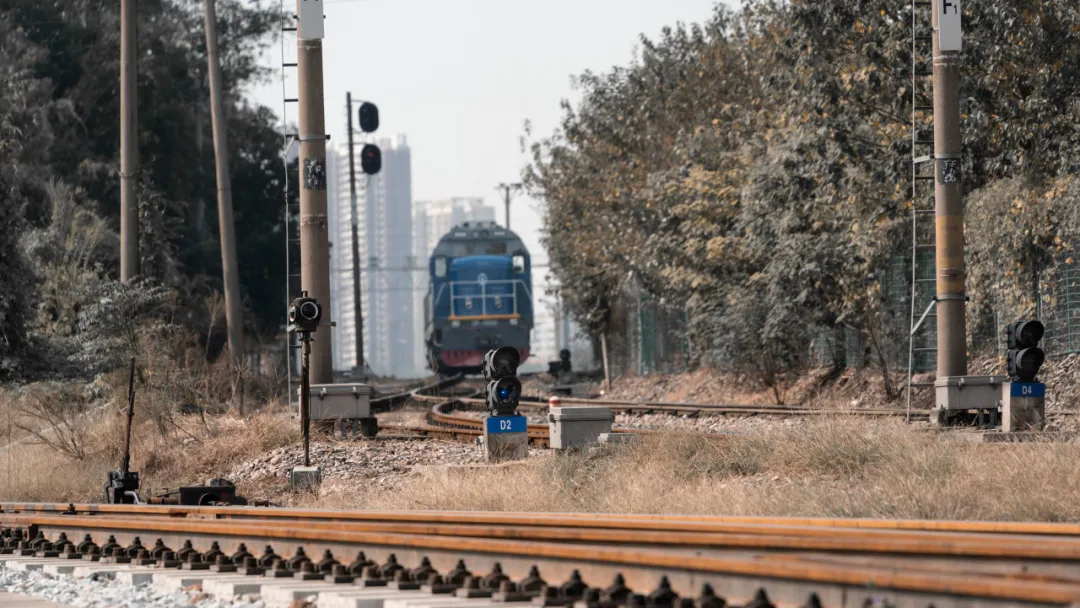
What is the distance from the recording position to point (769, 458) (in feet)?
42.9

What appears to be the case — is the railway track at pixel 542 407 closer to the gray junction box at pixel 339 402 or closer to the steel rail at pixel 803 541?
the gray junction box at pixel 339 402

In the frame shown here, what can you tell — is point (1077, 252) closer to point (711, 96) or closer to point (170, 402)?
point (170, 402)

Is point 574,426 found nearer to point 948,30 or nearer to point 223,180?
point 948,30

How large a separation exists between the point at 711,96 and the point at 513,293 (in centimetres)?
1182

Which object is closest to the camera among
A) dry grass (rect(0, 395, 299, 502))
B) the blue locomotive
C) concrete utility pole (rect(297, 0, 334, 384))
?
dry grass (rect(0, 395, 299, 502))

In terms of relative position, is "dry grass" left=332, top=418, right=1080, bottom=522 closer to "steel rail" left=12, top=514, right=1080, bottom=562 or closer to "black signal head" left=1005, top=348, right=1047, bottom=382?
"steel rail" left=12, top=514, right=1080, bottom=562

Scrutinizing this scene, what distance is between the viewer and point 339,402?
19438mm

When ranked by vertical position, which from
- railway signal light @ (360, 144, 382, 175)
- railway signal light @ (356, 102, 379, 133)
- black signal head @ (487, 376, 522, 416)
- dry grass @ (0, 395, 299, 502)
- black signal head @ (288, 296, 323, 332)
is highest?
railway signal light @ (356, 102, 379, 133)

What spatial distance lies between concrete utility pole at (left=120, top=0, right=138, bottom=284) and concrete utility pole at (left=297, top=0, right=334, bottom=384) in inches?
427

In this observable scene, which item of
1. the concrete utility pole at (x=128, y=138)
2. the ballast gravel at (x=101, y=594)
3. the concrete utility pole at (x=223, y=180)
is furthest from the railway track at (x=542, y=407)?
the ballast gravel at (x=101, y=594)

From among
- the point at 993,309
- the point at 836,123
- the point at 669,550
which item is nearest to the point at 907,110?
the point at 836,123

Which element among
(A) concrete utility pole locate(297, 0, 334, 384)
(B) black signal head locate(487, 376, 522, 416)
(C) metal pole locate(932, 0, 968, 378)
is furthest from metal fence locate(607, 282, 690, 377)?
(B) black signal head locate(487, 376, 522, 416)

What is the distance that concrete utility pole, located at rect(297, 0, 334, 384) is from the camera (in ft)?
64.3

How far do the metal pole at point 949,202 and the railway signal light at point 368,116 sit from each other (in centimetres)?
3403
